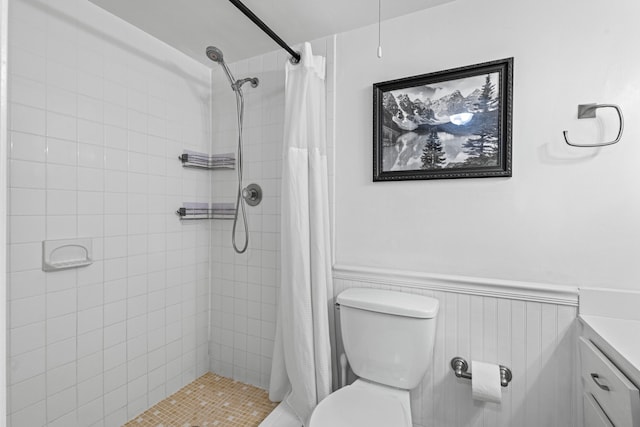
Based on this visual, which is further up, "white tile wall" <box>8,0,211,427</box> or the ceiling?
the ceiling

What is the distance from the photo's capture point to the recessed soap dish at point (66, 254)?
1314 millimetres

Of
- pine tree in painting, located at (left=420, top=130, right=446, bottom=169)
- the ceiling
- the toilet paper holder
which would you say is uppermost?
the ceiling

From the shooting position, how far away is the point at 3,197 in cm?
45

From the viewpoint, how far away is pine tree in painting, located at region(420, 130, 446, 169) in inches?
57.1

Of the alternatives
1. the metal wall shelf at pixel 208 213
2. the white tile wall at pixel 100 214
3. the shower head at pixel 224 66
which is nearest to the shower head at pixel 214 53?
the shower head at pixel 224 66

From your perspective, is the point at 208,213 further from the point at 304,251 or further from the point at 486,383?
the point at 486,383

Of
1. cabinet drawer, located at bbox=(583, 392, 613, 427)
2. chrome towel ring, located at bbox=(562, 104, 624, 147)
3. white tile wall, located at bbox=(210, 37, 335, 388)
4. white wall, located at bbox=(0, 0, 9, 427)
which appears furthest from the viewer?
white tile wall, located at bbox=(210, 37, 335, 388)

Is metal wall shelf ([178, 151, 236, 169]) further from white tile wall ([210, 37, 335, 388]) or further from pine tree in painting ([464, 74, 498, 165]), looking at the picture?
A: pine tree in painting ([464, 74, 498, 165])

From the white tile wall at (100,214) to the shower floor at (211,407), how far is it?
3.0 inches

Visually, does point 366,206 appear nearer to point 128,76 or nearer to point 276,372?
point 276,372

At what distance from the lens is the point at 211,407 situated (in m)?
1.73

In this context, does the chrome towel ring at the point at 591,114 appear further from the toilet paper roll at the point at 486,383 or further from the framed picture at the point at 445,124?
the toilet paper roll at the point at 486,383

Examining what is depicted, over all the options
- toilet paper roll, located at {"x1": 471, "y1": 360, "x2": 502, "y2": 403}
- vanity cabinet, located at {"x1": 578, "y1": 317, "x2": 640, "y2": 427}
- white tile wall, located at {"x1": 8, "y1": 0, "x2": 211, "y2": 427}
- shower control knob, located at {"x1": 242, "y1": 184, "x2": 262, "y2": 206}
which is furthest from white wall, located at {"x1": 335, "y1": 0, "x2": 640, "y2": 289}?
white tile wall, located at {"x1": 8, "y1": 0, "x2": 211, "y2": 427}

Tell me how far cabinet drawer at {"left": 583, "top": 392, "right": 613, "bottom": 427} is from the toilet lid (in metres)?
0.62
